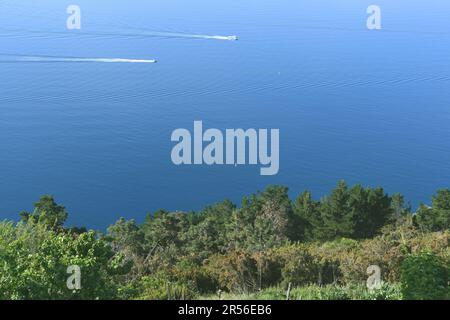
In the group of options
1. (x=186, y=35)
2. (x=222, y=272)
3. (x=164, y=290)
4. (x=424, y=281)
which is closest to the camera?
(x=424, y=281)

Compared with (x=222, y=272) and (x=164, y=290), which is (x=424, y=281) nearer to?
(x=164, y=290)

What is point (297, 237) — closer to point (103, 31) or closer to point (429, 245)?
point (429, 245)

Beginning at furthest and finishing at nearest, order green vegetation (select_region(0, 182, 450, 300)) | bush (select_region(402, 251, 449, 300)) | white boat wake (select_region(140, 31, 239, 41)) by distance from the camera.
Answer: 1. white boat wake (select_region(140, 31, 239, 41))
2. green vegetation (select_region(0, 182, 450, 300))
3. bush (select_region(402, 251, 449, 300))

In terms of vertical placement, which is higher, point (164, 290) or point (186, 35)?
point (186, 35)

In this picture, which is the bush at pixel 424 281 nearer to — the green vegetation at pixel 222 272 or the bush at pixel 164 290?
the green vegetation at pixel 222 272

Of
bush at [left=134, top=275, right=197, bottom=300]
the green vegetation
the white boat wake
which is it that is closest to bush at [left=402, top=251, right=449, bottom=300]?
the green vegetation

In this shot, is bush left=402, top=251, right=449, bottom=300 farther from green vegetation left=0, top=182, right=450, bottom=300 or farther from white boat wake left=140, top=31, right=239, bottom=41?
white boat wake left=140, top=31, right=239, bottom=41

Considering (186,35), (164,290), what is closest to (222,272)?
(164,290)
